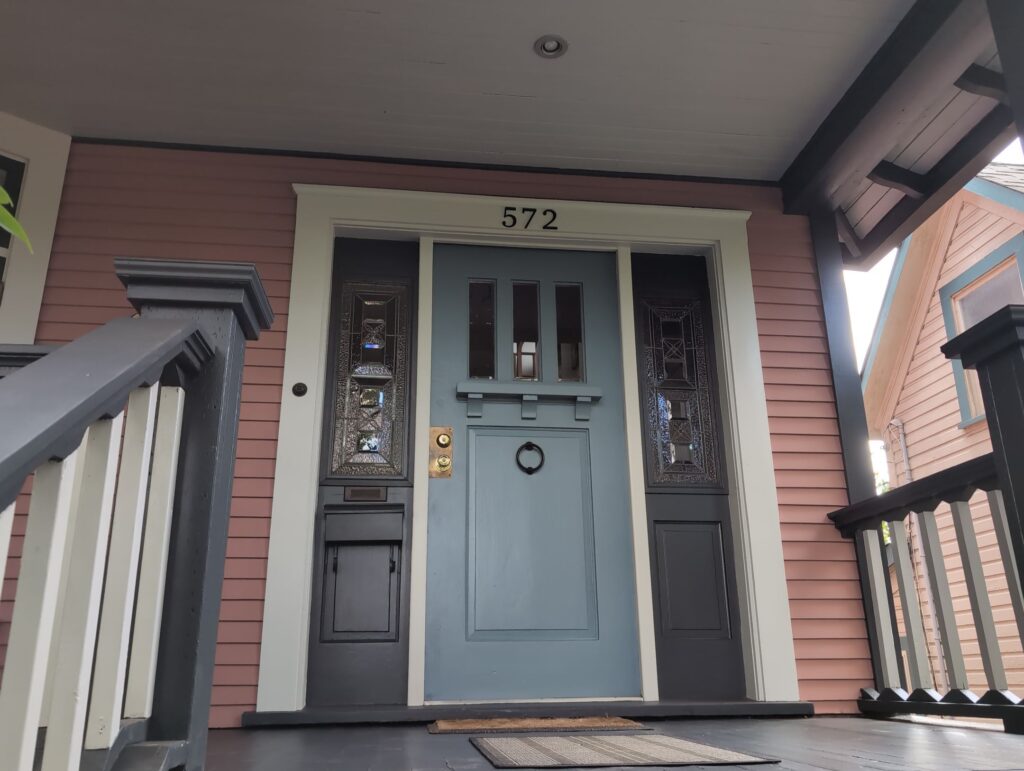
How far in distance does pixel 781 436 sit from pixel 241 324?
2.47 metres

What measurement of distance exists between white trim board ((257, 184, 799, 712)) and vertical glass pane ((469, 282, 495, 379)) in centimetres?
20

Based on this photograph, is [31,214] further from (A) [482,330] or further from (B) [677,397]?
(B) [677,397]

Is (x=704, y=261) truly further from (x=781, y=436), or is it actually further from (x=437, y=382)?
(x=437, y=382)

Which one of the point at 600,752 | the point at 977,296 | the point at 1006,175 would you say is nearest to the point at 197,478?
the point at 600,752

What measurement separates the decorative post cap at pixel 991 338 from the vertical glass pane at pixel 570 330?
1506 mm

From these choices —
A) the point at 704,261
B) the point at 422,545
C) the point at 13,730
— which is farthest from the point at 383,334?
the point at 13,730

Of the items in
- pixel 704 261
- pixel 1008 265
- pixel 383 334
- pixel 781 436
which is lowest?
pixel 781 436

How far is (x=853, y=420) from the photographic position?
3.29m

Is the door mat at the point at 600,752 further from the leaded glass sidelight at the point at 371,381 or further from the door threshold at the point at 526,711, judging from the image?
the leaded glass sidelight at the point at 371,381

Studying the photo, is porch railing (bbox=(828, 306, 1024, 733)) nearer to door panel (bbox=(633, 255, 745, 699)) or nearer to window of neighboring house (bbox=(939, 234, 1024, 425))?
door panel (bbox=(633, 255, 745, 699))

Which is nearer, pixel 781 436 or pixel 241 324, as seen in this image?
pixel 241 324

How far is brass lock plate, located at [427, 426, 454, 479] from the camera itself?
3.06 m

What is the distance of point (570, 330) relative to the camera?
11.1 feet

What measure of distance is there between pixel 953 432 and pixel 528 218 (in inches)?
167
